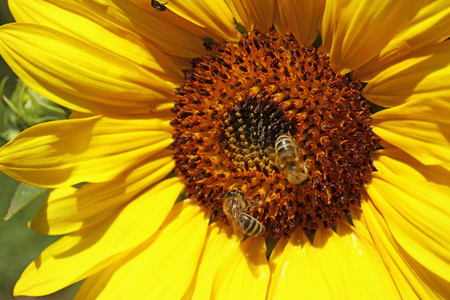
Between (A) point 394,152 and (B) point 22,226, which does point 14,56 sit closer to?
(A) point 394,152

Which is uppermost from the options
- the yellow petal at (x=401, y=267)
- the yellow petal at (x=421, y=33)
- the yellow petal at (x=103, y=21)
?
the yellow petal at (x=421, y=33)

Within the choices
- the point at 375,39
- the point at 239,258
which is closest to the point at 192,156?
the point at 239,258

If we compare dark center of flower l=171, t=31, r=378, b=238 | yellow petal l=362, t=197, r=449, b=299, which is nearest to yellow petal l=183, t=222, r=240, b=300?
dark center of flower l=171, t=31, r=378, b=238

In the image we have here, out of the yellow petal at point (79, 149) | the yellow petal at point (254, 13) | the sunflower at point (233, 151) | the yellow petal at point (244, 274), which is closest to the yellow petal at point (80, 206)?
the sunflower at point (233, 151)

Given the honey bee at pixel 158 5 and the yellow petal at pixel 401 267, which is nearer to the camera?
the yellow petal at pixel 401 267

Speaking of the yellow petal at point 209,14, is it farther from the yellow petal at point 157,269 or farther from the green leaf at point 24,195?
the green leaf at point 24,195

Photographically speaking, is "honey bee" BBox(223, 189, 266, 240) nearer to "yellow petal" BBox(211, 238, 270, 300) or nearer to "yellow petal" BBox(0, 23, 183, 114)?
"yellow petal" BBox(211, 238, 270, 300)
